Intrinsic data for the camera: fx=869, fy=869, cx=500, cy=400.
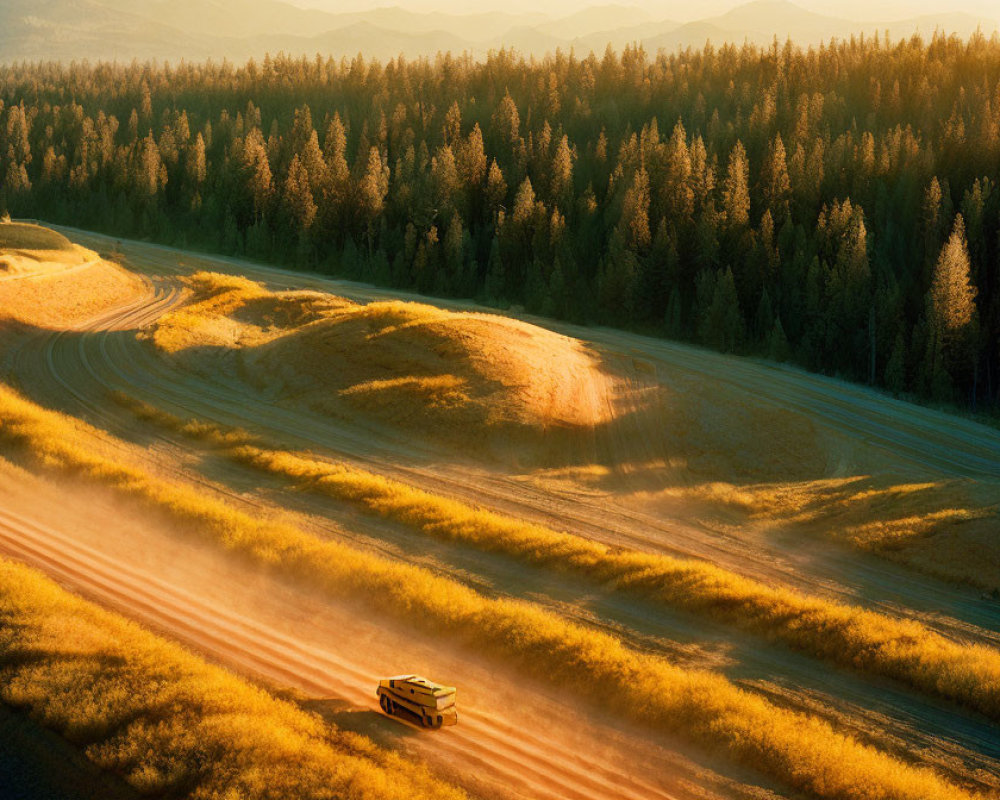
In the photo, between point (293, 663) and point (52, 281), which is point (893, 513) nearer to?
point (293, 663)

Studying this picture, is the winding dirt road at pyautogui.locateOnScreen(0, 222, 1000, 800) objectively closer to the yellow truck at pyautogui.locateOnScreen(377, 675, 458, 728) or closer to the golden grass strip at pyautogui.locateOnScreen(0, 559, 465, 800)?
the yellow truck at pyautogui.locateOnScreen(377, 675, 458, 728)

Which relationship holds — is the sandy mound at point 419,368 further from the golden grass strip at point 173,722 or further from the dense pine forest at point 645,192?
the dense pine forest at point 645,192

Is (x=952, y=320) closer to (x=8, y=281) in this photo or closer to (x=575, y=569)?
(x=575, y=569)

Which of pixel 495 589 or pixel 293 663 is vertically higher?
pixel 495 589

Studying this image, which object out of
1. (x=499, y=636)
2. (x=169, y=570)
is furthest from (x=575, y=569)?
(x=169, y=570)

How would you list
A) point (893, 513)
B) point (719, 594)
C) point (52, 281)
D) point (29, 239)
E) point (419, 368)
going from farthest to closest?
point (29, 239) → point (52, 281) → point (419, 368) → point (893, 513) → point (719, 594)

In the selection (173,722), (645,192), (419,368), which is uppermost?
(645,192)

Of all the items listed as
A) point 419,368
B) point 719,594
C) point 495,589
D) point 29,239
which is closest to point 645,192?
point 419,368

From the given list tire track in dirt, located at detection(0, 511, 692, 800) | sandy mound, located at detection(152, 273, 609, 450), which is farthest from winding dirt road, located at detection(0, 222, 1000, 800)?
sandy mound, located at detection(152, 273, 609, 450)
